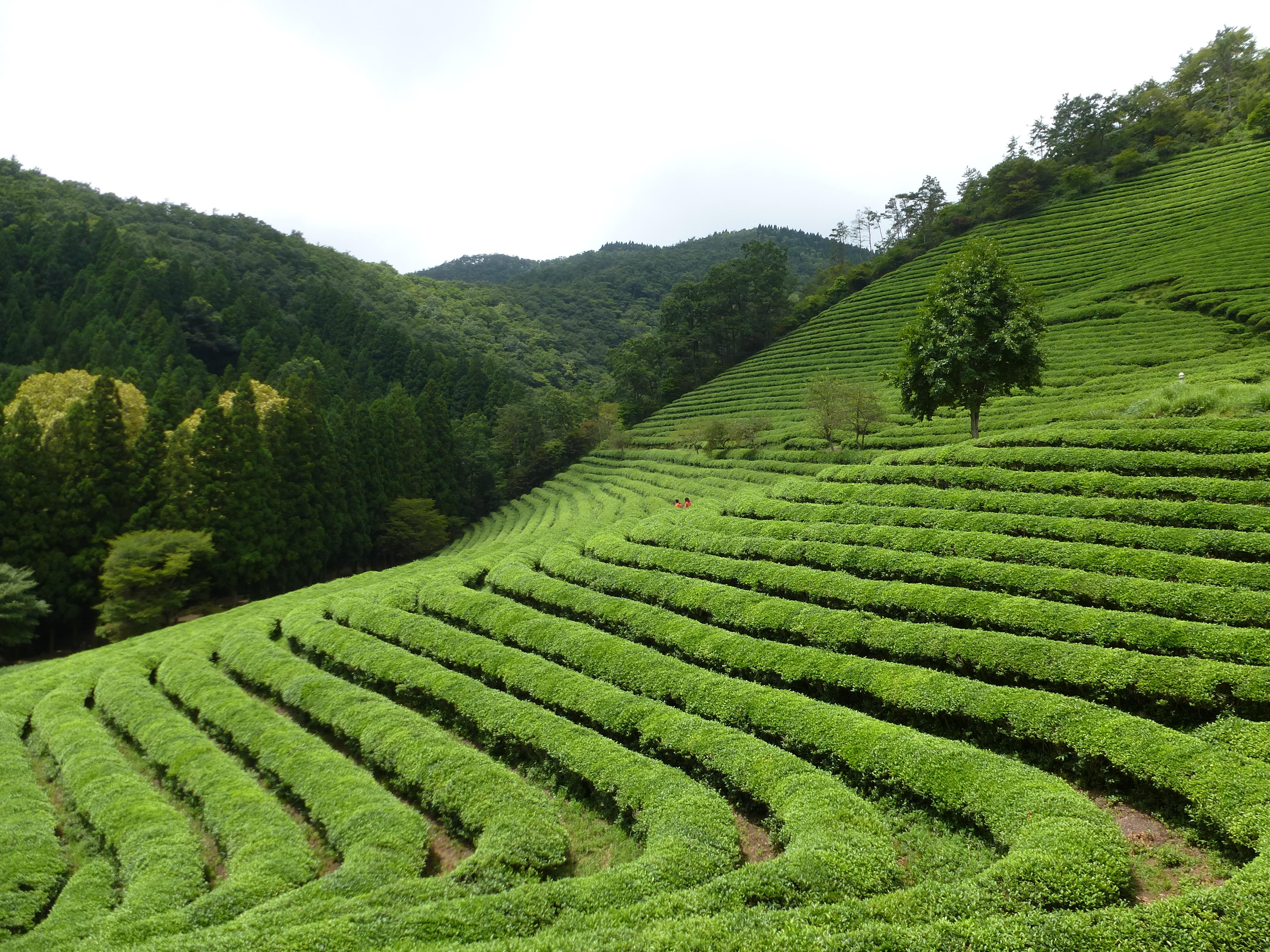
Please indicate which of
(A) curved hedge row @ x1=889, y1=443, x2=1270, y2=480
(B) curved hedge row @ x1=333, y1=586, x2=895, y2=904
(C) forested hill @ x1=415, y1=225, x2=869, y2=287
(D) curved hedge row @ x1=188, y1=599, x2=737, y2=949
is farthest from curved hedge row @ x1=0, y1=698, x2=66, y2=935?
(C) forested hill @ x1=415, y1=225, x2=869, y2=287

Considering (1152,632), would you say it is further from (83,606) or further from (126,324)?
(126,324)

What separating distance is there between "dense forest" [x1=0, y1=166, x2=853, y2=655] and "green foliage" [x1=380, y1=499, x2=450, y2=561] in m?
0.92

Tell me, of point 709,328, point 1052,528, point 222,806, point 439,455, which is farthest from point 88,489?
point 709,328

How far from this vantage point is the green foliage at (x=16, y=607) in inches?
1145

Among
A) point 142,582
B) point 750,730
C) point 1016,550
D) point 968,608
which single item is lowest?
point 750,730

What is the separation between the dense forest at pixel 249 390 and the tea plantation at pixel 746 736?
43.2 feet

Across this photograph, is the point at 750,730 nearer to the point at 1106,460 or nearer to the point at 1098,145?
the point at 1106,460

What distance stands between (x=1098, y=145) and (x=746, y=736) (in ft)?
335

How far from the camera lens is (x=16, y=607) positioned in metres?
29.5

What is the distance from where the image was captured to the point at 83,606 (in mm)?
34812

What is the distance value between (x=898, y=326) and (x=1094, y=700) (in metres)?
61.1

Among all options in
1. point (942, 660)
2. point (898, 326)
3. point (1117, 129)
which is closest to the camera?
point (942, 660)

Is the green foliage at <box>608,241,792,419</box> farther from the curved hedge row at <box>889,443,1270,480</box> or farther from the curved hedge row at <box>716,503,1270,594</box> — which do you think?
the curved hedge row at <box>716,503,1270,594</box>

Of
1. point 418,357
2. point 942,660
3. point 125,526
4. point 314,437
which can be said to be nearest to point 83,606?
point 125,526
